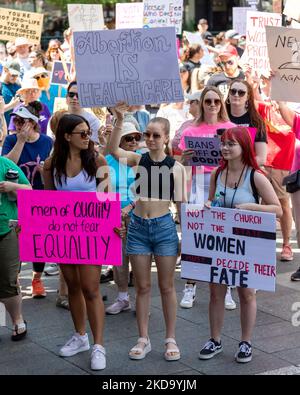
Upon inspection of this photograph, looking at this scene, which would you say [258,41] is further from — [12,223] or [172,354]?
[172,354]

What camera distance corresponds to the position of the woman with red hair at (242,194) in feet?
18.6

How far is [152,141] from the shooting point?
5848 mm

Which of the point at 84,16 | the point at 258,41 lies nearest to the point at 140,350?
the point at 258,41

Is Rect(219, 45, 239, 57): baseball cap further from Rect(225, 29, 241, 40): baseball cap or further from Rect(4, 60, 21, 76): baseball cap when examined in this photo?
Rect(4, 60, 21, 76): baseball cap

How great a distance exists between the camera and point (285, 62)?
292 inches

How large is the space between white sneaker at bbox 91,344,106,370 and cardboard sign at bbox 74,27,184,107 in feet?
6.54

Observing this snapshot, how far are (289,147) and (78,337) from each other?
3219 millimetres

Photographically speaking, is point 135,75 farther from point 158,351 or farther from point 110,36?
point 158,351

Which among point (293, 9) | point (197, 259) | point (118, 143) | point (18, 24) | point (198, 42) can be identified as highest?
point (293, 9)

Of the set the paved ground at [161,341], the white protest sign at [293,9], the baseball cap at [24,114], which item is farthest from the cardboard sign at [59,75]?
the paved ground at [161,341]

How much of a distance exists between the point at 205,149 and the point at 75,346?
1.98 metres

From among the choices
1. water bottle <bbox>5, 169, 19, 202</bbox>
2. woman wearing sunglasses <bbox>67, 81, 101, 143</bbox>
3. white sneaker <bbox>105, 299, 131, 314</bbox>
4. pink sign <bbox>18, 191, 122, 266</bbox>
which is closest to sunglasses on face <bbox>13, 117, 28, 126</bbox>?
woman wearing sunglasses <bbox>67, 81, 101, 143</bbox>
